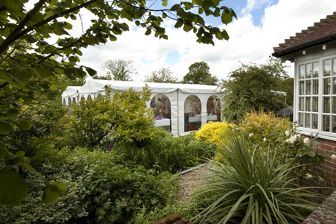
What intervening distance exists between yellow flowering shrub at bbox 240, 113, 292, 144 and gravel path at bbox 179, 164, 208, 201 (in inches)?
50.1

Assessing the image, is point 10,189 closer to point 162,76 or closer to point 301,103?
point 301,103

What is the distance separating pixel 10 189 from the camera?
56 cm

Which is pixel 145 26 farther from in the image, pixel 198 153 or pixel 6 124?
pixel 198 153

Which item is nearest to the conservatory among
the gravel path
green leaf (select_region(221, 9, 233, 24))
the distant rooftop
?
the gravel path

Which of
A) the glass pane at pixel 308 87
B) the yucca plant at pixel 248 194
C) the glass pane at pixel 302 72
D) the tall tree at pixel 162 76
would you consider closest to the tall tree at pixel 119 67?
the tall tree at pixel 162 76

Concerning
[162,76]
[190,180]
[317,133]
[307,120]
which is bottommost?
[190,180]

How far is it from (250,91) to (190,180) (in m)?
6.99

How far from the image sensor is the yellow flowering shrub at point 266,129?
576 cm

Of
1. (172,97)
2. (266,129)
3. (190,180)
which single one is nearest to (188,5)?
(190,180)

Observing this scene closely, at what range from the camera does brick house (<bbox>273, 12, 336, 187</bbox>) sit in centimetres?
534

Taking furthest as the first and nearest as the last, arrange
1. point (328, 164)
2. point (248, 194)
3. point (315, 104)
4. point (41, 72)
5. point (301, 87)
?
point (301, 87), point (315, 104), point (328, 164), point (248, 194), point (41, 72)

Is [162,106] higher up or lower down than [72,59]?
lower down

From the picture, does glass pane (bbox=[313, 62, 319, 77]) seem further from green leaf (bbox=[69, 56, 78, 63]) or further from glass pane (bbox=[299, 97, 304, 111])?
green leaf (bbox=[69, 56, 78, 63])

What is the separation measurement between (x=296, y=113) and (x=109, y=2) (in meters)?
6.10
